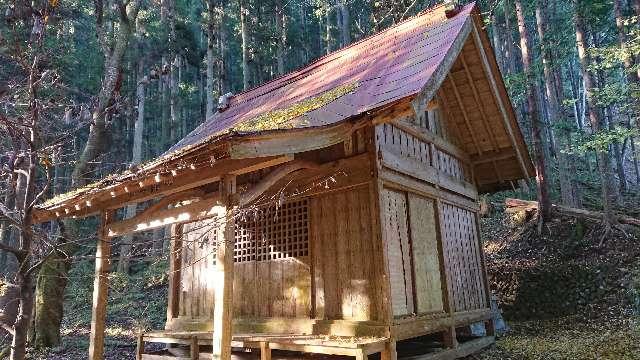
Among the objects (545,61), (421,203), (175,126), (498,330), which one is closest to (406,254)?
(421,203)

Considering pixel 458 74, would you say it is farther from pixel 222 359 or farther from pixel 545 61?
pixel 545 61

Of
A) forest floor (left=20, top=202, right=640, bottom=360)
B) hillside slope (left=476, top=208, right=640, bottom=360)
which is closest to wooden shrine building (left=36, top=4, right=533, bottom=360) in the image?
hillside slope (left=476, top=208, right=640, bottom=360)

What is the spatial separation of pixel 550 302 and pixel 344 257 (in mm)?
7701

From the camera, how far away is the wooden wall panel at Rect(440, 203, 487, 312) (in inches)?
338

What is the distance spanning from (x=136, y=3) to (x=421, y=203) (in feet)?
31.5

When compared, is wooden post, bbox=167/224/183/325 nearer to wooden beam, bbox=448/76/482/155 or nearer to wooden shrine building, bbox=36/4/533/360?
wooden shrine building, bbox=36/4/533/360

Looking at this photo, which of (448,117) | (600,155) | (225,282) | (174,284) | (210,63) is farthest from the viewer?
(210,63)

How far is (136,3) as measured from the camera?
12.2 meters

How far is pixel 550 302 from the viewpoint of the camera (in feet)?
37.8

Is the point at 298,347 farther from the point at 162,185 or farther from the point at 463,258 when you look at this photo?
the point at 463,258

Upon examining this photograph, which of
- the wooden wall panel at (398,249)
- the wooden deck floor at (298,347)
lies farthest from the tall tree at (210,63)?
the wooden wall panel at (398,249)

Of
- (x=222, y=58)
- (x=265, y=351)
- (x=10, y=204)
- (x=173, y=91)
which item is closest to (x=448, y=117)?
(x=265, y=351)

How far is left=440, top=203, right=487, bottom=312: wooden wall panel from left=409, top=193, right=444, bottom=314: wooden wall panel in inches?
17.4

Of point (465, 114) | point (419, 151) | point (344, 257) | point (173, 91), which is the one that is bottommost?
point (344, 257)
